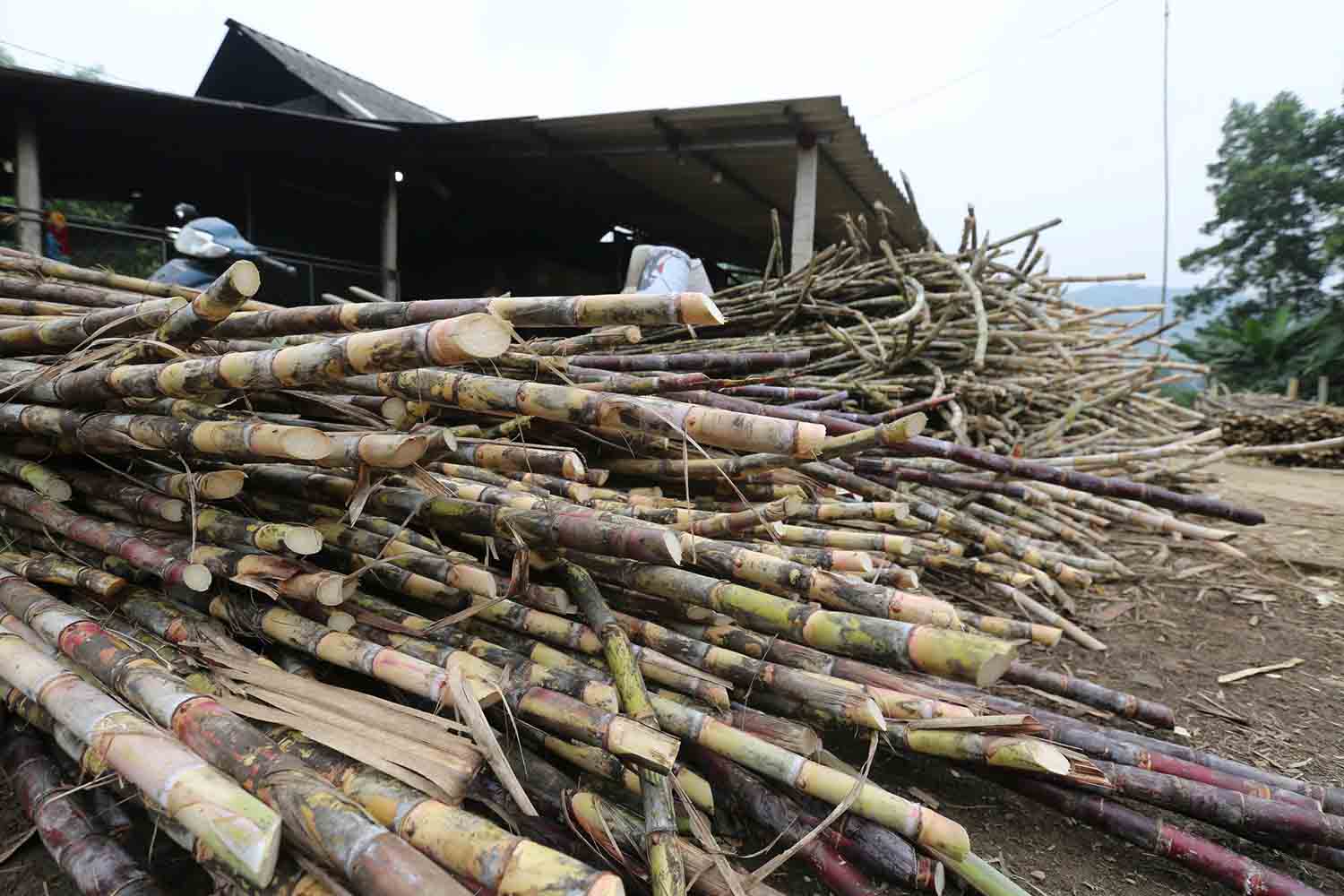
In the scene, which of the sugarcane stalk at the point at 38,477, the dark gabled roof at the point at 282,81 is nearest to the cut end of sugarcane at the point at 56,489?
the sugarcane stalk at the point at 38,477

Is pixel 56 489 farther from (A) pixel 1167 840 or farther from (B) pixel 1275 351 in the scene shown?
(B) pixel 1275 351

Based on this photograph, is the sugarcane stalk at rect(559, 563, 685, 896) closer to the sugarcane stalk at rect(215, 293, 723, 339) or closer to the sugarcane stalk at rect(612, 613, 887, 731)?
the sugarcane stalk at rect(612, 613, 887, 731)

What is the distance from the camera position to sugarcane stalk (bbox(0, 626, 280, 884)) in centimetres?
89

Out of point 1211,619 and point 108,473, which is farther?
point 1211,619

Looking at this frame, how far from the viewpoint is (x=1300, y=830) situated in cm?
134

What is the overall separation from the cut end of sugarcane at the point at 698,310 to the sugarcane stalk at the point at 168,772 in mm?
926

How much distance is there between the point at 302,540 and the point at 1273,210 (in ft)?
95.9

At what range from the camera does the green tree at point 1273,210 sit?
807 inches

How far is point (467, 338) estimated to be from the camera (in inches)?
40.4

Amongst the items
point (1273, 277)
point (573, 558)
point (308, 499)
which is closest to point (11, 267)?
point (308, 499)

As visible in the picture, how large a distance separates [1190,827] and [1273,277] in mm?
27719

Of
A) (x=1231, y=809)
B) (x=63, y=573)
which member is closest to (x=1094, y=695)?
(x=1231, y=809)

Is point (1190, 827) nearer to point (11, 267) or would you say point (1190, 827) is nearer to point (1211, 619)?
point (1211, 619)

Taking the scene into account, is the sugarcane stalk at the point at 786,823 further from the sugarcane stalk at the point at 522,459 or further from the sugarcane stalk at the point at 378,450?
the sugarcane stalk at the point at 378,450
